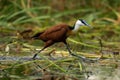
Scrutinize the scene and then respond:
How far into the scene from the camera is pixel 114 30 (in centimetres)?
1028

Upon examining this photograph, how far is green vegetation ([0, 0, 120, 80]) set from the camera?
21.4ft

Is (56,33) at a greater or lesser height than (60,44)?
greater

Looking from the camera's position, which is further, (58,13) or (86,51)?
(58,13)

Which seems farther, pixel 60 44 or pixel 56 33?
pixel 60 44

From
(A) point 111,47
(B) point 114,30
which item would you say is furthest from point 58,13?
(A) point 111,47

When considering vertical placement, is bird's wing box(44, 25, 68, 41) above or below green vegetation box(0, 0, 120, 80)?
above

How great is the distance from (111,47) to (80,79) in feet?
9.25

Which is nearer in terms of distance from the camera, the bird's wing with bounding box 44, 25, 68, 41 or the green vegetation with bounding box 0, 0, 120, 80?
the green vegetation with bounding box 0, 0, 120, 80

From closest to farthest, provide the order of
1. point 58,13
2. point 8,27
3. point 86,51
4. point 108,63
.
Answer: point 108,63 < point 86,51 < point 8,27 < point 58,13

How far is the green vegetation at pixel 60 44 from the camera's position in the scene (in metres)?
6.53

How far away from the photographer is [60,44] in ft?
30.1

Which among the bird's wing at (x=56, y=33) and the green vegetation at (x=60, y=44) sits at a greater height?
the bird's wing at (x=56, y=33)

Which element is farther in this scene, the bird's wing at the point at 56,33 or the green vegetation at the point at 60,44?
the bird's wing at the point at 56,33

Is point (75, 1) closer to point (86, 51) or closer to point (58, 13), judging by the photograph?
point (58, 13)
